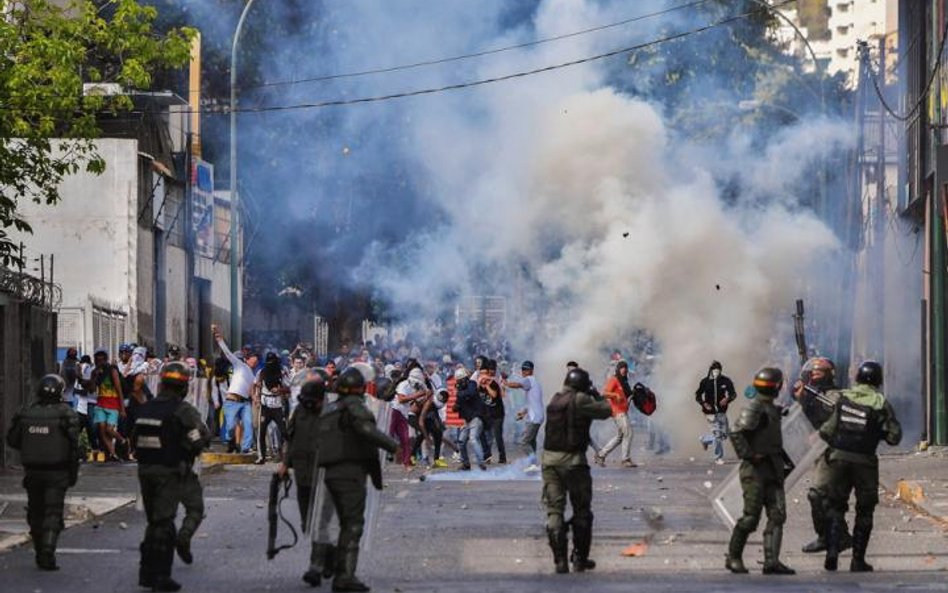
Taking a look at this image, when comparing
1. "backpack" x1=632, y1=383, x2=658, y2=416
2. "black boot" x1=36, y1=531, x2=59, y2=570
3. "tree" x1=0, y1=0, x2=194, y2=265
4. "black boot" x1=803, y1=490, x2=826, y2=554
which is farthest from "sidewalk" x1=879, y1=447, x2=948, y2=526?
"tree" x1=0, y1=0, x2=194, y2=265

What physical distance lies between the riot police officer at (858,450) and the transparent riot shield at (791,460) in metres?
0.31

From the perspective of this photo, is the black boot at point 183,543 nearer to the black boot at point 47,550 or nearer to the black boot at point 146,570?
the black boot at point 146,570

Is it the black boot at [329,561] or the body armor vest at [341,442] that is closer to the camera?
the body armor vest at [341,442]

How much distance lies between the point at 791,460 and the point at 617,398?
1419 centimetres

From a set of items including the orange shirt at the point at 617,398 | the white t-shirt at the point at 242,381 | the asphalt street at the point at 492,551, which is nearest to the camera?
the asphalt street at the point at 492,551

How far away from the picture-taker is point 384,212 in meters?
48.8

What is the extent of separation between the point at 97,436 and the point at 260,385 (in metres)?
2.36

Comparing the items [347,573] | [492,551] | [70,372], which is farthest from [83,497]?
[347,573]

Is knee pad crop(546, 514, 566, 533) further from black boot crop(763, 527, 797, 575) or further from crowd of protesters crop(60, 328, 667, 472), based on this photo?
crowd of protesters crop(60, 328, 667, 472)

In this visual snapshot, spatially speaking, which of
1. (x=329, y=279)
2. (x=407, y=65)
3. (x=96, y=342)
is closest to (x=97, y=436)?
(x=96, y=342)

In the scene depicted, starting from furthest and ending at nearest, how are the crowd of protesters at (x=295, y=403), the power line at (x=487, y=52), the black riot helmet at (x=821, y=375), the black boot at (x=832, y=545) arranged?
the power line at (x=487, y=52) < the crowd of protesters at (x=295, y=403) < the black riot helmet at (x=821, y=375) < the black boot at (x=832, y=545)

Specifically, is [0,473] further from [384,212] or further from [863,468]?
[384,212]

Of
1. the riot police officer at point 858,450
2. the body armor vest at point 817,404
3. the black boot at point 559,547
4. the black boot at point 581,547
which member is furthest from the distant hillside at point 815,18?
the black boot at point 559,547

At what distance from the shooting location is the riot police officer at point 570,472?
14.4 meters
